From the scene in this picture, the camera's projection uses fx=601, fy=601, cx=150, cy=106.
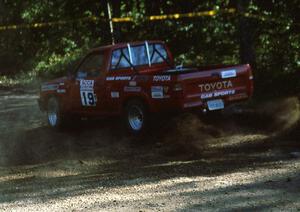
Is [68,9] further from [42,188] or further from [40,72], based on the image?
[42,188]

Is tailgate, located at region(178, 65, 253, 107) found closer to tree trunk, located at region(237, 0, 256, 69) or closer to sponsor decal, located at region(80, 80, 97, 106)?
sponsor decal, located at region(80, 80, 97, 106)

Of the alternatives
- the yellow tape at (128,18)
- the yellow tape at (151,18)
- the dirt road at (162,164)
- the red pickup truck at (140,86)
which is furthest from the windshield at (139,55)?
the yellow tape at (128,18)

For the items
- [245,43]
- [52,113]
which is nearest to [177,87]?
[52,113]

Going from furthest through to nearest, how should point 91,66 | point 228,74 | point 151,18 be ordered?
point 151,18, point 91,66, point 228,74

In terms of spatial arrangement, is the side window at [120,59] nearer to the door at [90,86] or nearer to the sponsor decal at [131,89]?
the door at [90,86]

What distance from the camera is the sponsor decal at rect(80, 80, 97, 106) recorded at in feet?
38.8

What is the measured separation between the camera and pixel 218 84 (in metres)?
10.9

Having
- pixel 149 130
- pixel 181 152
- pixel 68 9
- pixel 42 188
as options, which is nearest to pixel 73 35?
pixel 68 9

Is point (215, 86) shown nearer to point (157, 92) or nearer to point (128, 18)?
point (157, 92)

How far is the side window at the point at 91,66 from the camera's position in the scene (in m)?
11.8

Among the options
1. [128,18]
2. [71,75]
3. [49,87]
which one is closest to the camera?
[71,75]

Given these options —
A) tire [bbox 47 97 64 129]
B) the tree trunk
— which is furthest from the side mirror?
the tree trunk

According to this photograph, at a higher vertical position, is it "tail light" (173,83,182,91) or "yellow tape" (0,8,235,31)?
"yellow tape" (0,8,235,31)

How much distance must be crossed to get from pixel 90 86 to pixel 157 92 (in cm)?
183
